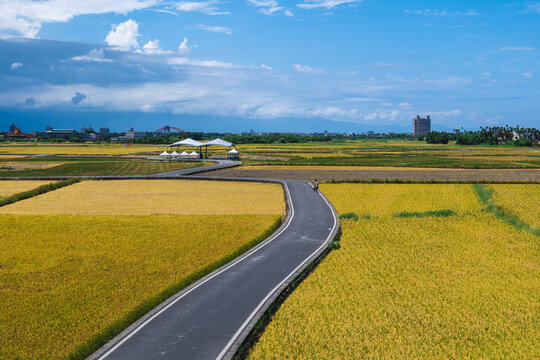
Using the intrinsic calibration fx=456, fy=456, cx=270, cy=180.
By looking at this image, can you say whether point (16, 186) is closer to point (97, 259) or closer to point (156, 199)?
point (156, 199)

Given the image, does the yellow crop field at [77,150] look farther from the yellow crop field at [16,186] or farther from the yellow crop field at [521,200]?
the yellow crop field at [521,200]

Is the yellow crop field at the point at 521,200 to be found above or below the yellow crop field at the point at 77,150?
below

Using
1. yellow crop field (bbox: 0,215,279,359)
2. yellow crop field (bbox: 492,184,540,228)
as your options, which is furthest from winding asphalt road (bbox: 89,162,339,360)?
yellow crop field (bbox: 492,184,540,228)

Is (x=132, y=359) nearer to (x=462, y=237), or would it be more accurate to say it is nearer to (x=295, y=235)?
(x=295, y=235)

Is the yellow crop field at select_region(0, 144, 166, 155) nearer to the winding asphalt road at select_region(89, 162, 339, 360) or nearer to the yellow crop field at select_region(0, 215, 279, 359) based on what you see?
the yellow crop field at select_region(0, 215, 279, 359)

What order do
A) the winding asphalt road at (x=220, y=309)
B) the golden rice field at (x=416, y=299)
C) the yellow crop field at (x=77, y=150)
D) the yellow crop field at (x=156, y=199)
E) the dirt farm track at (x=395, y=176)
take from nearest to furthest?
the winding asphalt road at (x=220, y=309) < the golden rice field at (x=416, y=299) < the yellow crop field at (x=156, y=199) < the dirt farm track at (x=395, y=176) < the yellow crop field at (x=77, y=150)

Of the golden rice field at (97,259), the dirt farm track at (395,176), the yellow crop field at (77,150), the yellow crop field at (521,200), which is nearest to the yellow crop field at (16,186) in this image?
the golden rice field at (97,259)

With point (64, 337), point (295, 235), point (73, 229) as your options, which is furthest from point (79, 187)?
point (64, 337)
